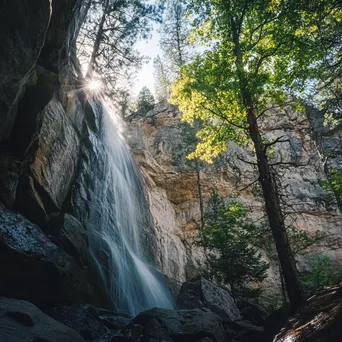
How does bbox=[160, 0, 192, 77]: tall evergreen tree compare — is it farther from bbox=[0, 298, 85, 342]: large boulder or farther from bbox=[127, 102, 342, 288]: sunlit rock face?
bbox=[0, 298, 85, 342]: large boulder

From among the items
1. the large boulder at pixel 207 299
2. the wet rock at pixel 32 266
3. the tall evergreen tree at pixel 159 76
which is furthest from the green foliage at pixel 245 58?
the tall evergreen tree at pixel 159 76

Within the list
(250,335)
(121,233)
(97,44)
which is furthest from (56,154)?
(97,44)

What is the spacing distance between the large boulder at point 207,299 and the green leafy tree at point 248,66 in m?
4.66

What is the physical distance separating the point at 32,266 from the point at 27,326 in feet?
8.30

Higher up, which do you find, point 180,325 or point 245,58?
point 245,58

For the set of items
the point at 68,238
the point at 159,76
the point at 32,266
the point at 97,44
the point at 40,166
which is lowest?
the point at 32,266

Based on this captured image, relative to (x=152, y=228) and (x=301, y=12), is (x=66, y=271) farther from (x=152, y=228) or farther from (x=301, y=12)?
(x=152, y=228)

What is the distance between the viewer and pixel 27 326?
473cm

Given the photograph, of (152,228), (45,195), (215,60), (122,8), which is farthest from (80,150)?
(122,8)

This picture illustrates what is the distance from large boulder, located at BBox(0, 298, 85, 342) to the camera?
4.43m

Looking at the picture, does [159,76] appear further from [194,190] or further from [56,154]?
[56,154]

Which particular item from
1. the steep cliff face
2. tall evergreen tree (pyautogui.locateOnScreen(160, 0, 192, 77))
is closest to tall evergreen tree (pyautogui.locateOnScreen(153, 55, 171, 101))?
tall evergreen tree (pyautogui.locateOnScreen(160, 0, 192, 77))

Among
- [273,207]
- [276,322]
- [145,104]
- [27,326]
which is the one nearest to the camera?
[27,326]

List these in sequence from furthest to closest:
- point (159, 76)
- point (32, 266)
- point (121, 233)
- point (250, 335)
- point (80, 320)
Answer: point (159, 76) → point (121, 233) → point (250, 335) → point (80, 320) → point (32, 266)
